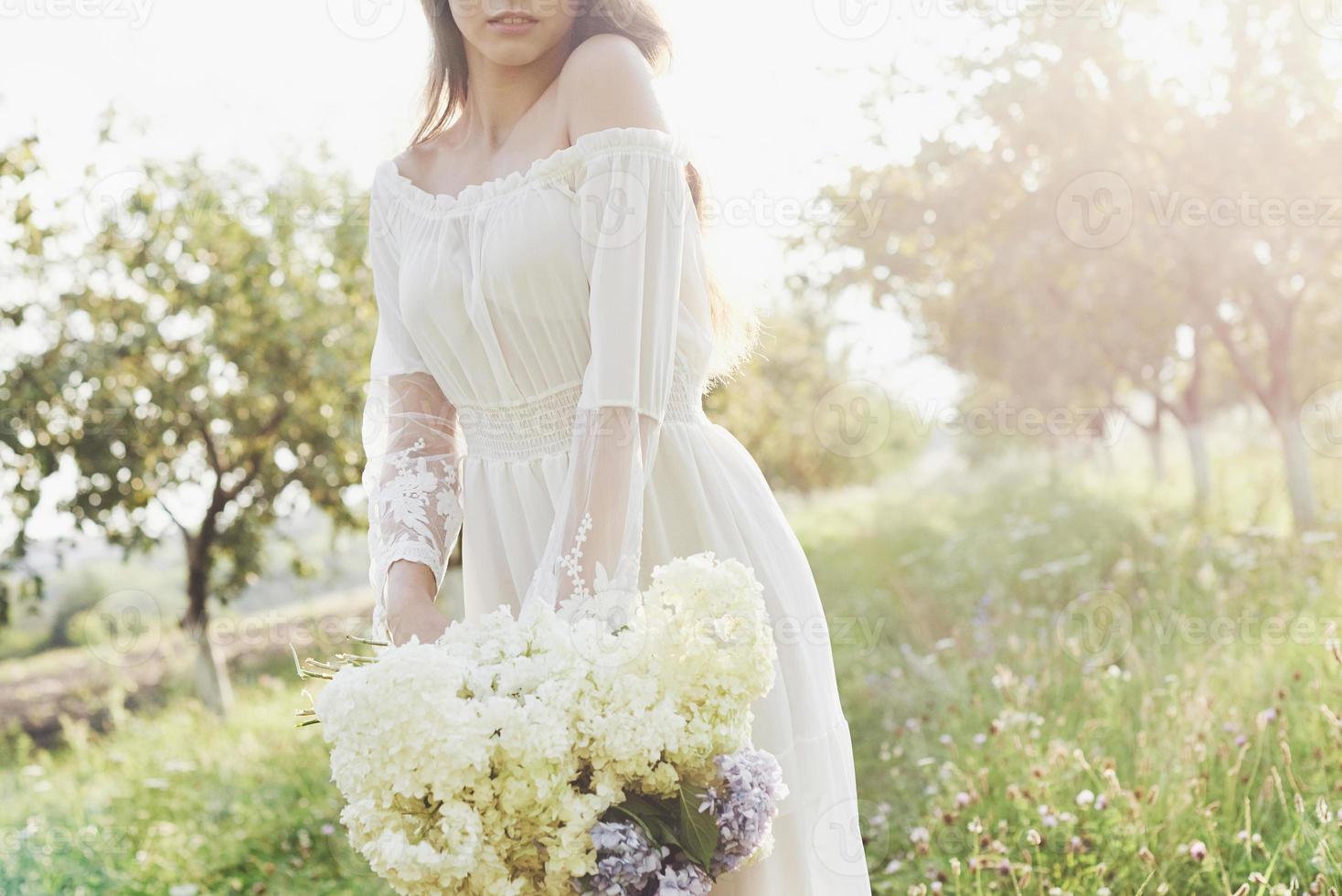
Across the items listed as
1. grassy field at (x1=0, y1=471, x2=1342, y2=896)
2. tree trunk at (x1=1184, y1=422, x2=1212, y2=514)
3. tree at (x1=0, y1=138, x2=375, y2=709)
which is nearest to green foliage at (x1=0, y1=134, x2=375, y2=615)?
tree at (x1=0, y1=138, x2=375, y2=709)

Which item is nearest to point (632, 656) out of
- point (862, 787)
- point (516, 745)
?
point (516, 745)

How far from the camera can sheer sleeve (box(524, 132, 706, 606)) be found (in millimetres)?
1722

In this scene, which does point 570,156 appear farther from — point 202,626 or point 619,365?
point 202,626

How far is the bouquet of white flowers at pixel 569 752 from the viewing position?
1.27 meters

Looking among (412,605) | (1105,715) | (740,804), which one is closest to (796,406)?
(1105,715)

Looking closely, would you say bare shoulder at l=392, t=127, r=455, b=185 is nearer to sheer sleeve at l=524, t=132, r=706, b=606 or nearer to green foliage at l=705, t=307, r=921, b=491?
sheer sleeve at l=524, t=132, r=706, b=606

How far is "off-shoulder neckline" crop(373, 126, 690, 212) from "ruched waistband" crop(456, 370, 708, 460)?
0.36 meters

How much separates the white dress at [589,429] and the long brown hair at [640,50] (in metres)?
0.18

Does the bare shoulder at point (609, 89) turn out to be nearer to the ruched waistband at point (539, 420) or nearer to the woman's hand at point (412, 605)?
the ruched waistband at point (539, 420)

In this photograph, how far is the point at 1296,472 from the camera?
848 centimetres

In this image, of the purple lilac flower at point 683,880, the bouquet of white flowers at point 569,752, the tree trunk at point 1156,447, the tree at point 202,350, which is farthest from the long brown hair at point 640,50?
the tree trunk at point 1156,447

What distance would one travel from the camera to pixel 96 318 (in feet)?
26.3

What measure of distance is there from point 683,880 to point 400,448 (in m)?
1.13

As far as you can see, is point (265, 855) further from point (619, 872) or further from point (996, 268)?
point (996, 268)
